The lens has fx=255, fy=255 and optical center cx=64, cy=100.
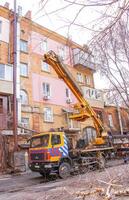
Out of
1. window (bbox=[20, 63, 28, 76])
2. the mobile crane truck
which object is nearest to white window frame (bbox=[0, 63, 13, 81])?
window (bbox=[20, 63, 28, 76])

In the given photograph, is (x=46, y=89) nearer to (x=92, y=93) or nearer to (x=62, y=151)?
(x=92, y=93)

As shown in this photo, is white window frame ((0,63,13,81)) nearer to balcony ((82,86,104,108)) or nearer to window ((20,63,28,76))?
window ((20,63,28,76))

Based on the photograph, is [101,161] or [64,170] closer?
[64,170]

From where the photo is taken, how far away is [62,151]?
48.4ft

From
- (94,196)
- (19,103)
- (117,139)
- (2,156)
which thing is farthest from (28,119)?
(94,196)

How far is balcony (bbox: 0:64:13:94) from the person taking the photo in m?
22.3

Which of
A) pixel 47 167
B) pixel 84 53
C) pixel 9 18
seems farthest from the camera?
pixel 9 18

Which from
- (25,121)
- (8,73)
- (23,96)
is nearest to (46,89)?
(23,96)

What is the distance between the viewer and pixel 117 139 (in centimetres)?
1838

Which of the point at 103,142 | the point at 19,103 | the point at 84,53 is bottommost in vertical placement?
the point at 103,142

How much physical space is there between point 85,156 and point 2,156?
7.37 metres

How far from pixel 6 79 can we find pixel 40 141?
9719 millimetres

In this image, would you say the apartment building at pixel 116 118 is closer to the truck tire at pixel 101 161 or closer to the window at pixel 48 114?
the window at pixel 48 114

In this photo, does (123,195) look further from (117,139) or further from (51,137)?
(117,139)
